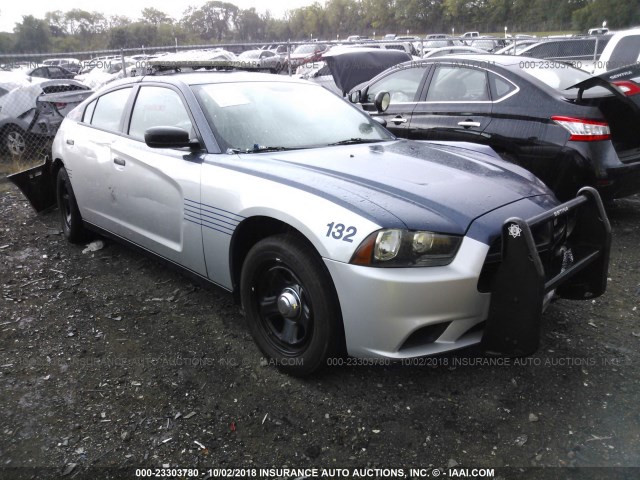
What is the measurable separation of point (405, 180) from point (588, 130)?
8.34ft

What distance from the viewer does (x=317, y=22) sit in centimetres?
11738

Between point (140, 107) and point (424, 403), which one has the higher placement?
point (140, 107)

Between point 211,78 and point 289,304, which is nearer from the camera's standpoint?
point 289,304

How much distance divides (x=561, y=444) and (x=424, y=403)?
625 millimetres

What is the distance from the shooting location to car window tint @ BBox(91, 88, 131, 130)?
4.14m

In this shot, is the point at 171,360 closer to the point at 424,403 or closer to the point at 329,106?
the point at 424,403

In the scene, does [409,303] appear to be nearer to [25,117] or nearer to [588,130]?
[588,130]

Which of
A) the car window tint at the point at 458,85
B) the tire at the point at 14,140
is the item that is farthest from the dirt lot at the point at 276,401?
the tire at the point at 14,140

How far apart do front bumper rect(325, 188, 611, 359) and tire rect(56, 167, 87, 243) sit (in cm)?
330

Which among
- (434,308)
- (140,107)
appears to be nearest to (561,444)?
(434,308)

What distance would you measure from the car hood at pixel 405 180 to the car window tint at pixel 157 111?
76 cm

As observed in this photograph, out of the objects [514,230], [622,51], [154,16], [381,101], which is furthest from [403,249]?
[154,16]

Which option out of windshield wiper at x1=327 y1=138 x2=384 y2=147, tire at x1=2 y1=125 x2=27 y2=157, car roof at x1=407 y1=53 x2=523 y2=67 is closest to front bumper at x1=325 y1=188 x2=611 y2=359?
windshield wiper at x1=327 y1=138 x2=384 y2=147

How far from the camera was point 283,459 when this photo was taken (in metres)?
2.30
